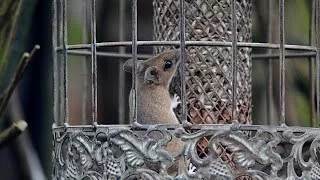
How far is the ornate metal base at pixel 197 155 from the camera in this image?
307cm

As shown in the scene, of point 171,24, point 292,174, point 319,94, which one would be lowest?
point 292,174

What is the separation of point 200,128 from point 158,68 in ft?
2.15

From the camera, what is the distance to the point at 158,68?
3.72 m

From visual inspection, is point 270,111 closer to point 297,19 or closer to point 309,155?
point 297,19

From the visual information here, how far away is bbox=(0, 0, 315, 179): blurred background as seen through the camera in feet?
14.9

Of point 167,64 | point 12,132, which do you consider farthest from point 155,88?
point 12,132

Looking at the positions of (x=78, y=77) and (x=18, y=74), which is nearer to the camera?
(x=18, y=74)

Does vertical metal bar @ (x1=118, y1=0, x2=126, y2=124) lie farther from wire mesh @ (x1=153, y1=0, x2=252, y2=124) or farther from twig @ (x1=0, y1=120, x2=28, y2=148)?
twig @ (x1=0, y1=120, x2=28, y2=148)

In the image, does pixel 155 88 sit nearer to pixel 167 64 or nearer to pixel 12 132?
pixel 167 64

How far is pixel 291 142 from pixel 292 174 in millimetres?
91

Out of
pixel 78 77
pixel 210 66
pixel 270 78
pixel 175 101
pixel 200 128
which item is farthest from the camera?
pixel 78 77

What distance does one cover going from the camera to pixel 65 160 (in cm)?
341

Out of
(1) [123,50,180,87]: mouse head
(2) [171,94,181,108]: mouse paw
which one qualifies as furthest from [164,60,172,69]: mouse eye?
(2) [171,94,181,108]: mouse paw

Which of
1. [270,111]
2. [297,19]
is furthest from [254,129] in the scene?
[297,19]
